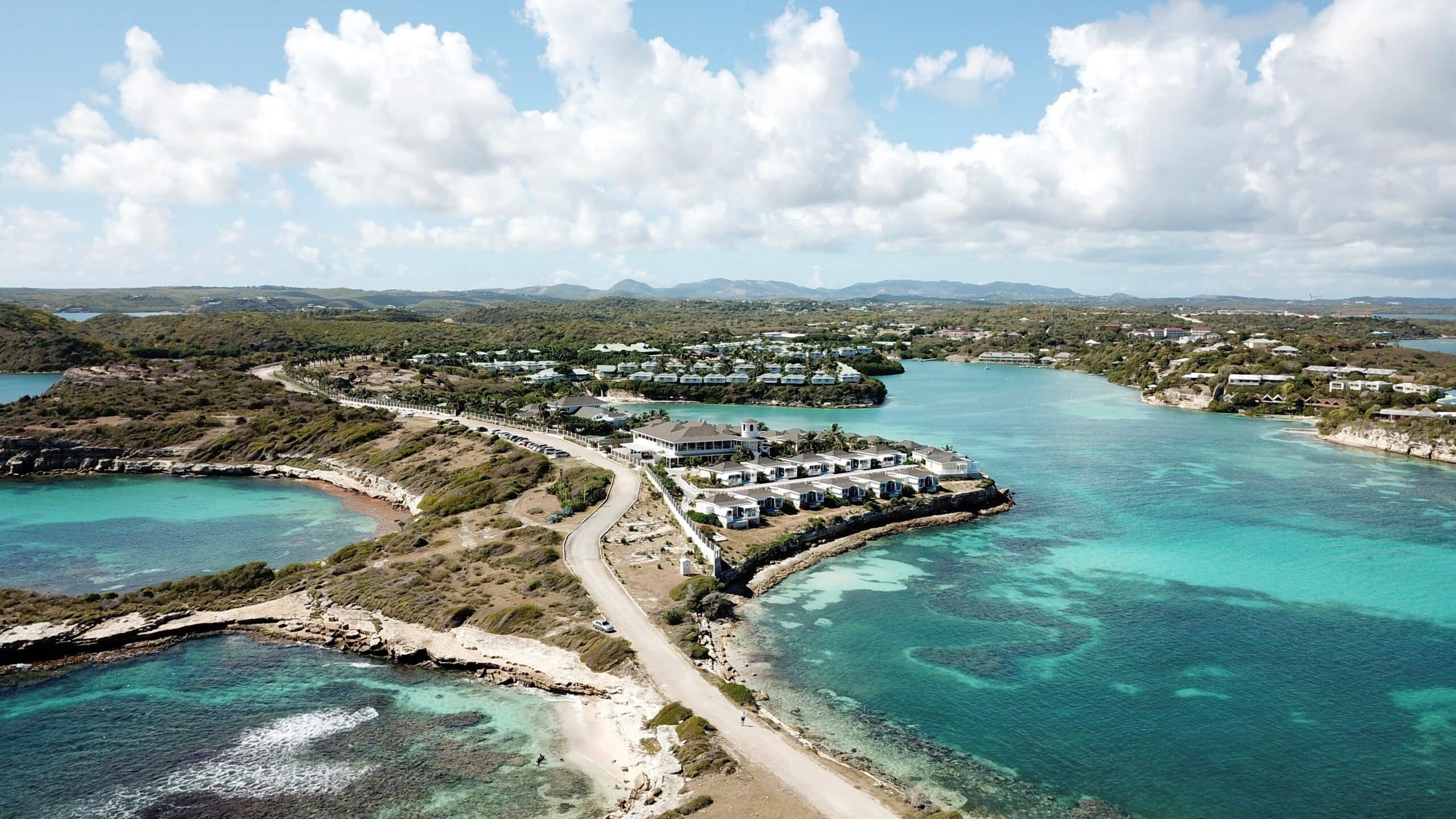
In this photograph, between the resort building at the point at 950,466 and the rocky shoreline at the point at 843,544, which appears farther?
the resort building at the point at 950,466

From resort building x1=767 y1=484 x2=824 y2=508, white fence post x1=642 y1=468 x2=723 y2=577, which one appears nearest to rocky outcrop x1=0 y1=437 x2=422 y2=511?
white fence post x1=642 y1=468 x2=723 y2=577

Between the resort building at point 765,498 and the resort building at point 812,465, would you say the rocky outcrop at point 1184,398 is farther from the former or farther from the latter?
the resort building at point 765,498

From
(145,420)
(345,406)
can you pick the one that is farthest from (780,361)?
(145,420)

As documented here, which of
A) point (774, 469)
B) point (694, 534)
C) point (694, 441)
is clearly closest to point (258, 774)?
point (694, 534)

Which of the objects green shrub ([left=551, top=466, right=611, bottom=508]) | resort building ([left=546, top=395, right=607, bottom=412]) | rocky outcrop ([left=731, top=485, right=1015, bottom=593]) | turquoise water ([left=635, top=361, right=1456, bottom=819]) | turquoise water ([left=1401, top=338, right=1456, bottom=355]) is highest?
turquoise water ([left=1401, top=338, right=1456, bottom=355])

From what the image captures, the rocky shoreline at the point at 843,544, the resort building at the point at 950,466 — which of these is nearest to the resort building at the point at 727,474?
the rocky shoreline at the point at 843,544

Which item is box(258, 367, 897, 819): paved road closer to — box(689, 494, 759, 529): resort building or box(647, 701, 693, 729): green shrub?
box(647, 701, 693, 729): green shrub
